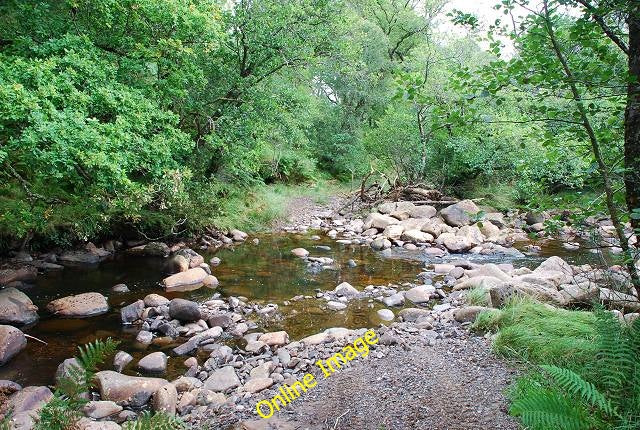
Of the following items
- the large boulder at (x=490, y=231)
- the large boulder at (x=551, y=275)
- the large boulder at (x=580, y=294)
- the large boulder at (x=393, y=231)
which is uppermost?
the large boulder at (x=580, y=294)

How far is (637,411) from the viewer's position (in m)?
2.70

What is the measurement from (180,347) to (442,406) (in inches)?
149

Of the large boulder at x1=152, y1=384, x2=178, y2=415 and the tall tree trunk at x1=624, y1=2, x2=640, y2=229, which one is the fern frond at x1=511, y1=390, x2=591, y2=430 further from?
the large boulder at x1=152, y1=384, x2=178, y2=415

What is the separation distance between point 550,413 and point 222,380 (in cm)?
354

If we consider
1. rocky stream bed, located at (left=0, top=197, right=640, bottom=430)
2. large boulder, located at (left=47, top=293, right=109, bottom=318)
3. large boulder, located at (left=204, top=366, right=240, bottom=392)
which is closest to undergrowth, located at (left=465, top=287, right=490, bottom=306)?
rocky stream bed, located at (left=0, top=197, right=640, bottom=430)

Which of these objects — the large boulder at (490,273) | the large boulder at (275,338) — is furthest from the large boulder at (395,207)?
the large boulder at (275,338)

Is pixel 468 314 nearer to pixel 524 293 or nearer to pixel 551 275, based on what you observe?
pixel 524 293

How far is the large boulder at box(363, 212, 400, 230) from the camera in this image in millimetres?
14344

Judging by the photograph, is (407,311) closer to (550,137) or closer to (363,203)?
(550,137)

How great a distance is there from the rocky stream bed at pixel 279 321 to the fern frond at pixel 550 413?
0.69 metres

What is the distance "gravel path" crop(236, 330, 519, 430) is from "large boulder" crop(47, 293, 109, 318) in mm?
4443

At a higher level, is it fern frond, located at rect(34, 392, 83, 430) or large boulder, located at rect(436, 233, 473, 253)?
fern frond, located at rect(34, 392, 83, 430)

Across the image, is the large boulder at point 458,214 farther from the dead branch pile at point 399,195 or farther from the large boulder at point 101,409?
the large boulder at point 101,409

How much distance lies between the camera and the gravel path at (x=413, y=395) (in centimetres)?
343
